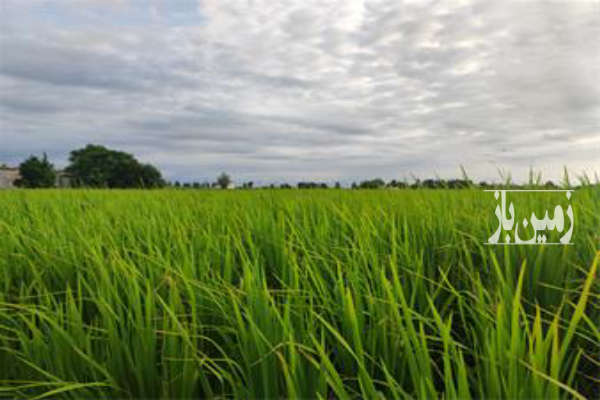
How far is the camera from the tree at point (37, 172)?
4094 cm

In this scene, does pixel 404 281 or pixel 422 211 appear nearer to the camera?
pixel 404 281

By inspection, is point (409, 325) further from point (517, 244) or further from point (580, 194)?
point (580, 194)

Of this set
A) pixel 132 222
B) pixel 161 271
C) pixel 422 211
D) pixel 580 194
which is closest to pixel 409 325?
pixel 161 271

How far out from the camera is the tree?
40.9 metres

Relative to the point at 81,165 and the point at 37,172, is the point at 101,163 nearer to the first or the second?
the point at 81,165

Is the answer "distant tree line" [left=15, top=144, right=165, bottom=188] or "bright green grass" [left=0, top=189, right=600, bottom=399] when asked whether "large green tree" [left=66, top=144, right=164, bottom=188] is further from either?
"bright green grass" [left=0, top=189, right=600, bottom=399]

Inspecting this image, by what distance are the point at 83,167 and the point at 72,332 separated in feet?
146

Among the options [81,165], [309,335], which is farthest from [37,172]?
[309,335]

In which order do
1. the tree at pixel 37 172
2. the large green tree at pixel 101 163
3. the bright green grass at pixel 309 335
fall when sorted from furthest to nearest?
the tree at pixel 37 172 → the large green tree at pixel 101 163 → the bright green grass at pixel 309 335

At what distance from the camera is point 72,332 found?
1.13 meters

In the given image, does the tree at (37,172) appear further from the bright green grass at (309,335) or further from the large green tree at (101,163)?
the bright green grass at (309,335)

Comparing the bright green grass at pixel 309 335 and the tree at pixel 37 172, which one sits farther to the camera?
the tree at pixel 37 172

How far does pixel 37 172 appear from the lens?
137 feet

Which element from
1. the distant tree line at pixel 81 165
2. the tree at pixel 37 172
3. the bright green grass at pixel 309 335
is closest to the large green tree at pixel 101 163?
the distant tree line at pixel 81 165
